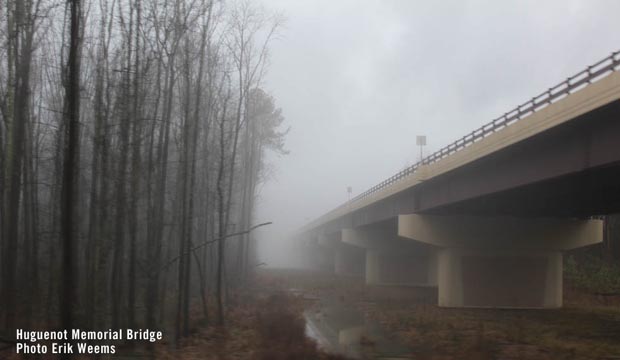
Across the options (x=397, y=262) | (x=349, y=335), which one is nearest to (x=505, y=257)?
(x=349, y=335)

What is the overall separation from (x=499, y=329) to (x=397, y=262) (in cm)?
3315

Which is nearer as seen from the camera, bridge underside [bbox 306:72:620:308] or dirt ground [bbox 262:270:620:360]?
dirt ground [bbox 262:270:620:360]

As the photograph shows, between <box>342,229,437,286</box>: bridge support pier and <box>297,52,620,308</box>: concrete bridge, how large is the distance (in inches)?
63.7

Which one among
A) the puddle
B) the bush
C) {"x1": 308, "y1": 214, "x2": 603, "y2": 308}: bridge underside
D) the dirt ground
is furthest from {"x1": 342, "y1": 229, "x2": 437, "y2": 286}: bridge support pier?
the puddle

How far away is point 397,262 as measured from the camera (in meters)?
55.4

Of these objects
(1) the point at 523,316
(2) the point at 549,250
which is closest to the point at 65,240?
(1) the point at 523,316

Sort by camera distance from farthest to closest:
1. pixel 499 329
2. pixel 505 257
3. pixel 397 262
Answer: pixel 397 262 → pixel 505 257 → pixel 499 329

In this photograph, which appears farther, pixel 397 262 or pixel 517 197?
pixel 397 262

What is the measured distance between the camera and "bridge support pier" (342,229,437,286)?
54188 millimetres

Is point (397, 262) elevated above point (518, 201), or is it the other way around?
point (518, 201)

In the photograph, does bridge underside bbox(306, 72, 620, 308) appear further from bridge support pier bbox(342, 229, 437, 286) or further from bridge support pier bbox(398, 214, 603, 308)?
bridge support pier bbox(342, 229, 437, 286)

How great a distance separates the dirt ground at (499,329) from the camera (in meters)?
16.5

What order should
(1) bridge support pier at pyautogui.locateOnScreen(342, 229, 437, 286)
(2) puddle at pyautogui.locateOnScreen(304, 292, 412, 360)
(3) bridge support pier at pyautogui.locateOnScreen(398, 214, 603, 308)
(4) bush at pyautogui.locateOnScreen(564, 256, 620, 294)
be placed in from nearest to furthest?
(2) puddle at pyautogui.locateOnScreen(304, 292, 412, 360) → (3) bridge support pier at pyautogui.locateOnScreen(398, 214, 603, 308) → (4) bush at pyautogui.locateOnScreen(564, 256, 620, 294) → (1) bridge support pier at pyautogui.locateOnScreen(342, 229, 437, 286)

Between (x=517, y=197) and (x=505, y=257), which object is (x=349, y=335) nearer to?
(x=517, y=197)
